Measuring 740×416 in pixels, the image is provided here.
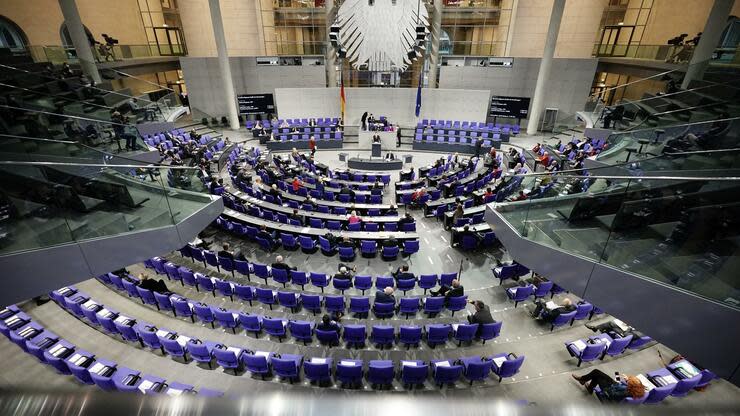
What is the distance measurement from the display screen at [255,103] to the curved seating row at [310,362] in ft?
73.0

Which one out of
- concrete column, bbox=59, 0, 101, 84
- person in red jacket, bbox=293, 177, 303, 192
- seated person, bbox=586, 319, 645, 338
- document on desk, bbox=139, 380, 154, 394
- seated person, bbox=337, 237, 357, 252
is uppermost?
concrete column, bbox=59, 0, 101, 84

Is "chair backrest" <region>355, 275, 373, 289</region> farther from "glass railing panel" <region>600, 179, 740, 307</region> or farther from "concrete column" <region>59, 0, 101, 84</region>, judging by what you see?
"concrete column" <region>59, 0, 101, 84</region>

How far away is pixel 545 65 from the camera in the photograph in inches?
985

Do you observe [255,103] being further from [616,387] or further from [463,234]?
[616,387]

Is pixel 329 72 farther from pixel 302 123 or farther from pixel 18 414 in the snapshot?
pixel 18 414

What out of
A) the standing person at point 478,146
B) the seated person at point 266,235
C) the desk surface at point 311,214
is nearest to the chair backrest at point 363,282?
the desk surface at point 311,214

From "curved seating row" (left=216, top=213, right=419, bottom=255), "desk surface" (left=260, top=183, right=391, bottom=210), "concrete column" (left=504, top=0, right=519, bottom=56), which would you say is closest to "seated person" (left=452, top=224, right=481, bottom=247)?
"curved seating row" (left=216, top=213, right=419, bottom=255)

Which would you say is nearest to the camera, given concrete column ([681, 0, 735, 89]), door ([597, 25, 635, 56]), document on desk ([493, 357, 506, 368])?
document on desk ([493, 357, 506, 368])

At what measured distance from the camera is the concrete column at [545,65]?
23297 mm

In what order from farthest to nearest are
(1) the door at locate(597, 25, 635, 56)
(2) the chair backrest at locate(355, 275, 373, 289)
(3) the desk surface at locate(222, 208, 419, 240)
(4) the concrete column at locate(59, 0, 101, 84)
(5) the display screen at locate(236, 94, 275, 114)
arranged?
1. (5) the display screen at locate(236, 94, 275, 114)
2. (1) the door at locate(597, 25, 635, 56)
3. (4) the concrete column at locate(59, 0, 101, 84)
4. (3) the desk surface at locate(222, 208, 419, 240)
5. (2) the chair backrest at locate(355, 275, 373, 289)

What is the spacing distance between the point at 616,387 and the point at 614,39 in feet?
103

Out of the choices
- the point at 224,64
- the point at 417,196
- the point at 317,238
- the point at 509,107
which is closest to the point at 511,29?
the point at 509,107

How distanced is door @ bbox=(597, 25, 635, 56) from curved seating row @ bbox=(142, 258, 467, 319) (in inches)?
1112

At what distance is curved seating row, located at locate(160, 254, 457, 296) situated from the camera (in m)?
10.0
